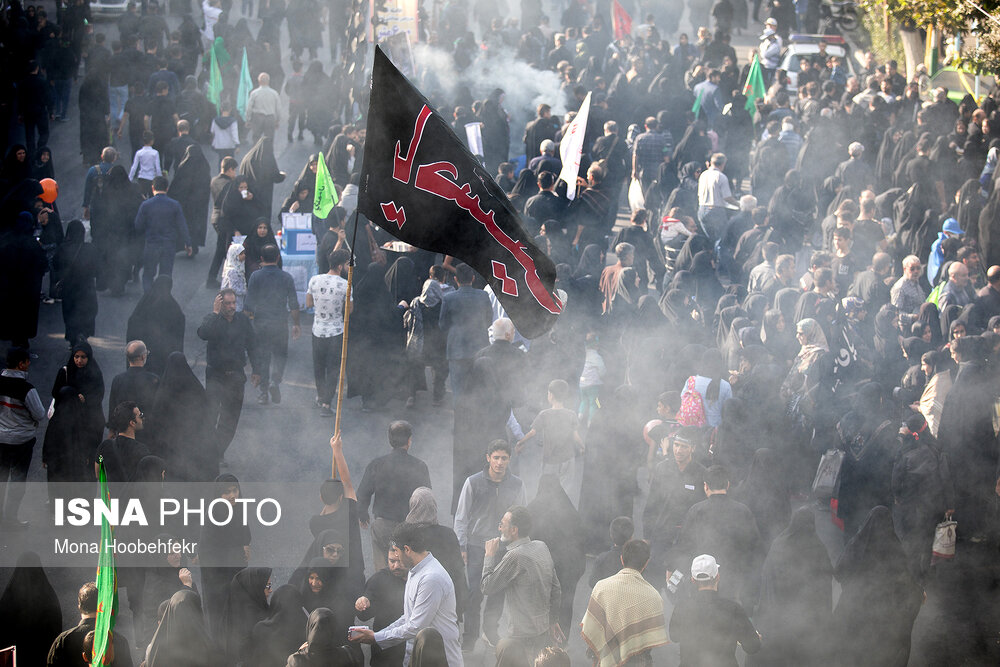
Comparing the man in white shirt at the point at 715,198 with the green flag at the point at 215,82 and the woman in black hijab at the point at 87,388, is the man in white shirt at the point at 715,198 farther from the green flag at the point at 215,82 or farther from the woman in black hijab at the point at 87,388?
the green flag at the point at 215,82

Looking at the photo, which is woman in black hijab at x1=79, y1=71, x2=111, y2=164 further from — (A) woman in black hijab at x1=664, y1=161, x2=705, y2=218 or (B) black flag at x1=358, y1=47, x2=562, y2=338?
(B) black flag at x1=358, y1=47, x2=562, y2=338

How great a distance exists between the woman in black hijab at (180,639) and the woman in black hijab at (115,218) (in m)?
6.92

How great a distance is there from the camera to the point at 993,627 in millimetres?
7230

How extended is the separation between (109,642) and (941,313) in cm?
776

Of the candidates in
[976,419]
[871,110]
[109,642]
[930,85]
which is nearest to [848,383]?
[976,419]

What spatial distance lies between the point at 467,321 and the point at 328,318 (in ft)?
5.03

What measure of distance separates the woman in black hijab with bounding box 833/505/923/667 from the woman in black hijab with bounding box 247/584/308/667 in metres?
3.21

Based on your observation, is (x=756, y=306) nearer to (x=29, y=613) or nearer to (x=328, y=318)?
(x=328, y=318)

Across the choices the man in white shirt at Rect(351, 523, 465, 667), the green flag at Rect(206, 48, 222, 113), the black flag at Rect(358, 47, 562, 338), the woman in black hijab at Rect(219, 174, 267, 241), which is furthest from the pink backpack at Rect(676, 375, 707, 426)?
the green flag at Rect(206, 48, 222, 113)

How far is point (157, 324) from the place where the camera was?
9.09 meters

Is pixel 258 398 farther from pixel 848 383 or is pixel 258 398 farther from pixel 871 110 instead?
pixel 871 110

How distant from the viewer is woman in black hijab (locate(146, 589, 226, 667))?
5207 millimetres

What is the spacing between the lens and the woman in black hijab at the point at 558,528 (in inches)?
256

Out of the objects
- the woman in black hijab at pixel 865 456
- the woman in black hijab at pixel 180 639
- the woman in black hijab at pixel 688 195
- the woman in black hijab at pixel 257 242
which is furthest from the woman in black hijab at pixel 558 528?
the woman in black hijab at pixel 688 195
